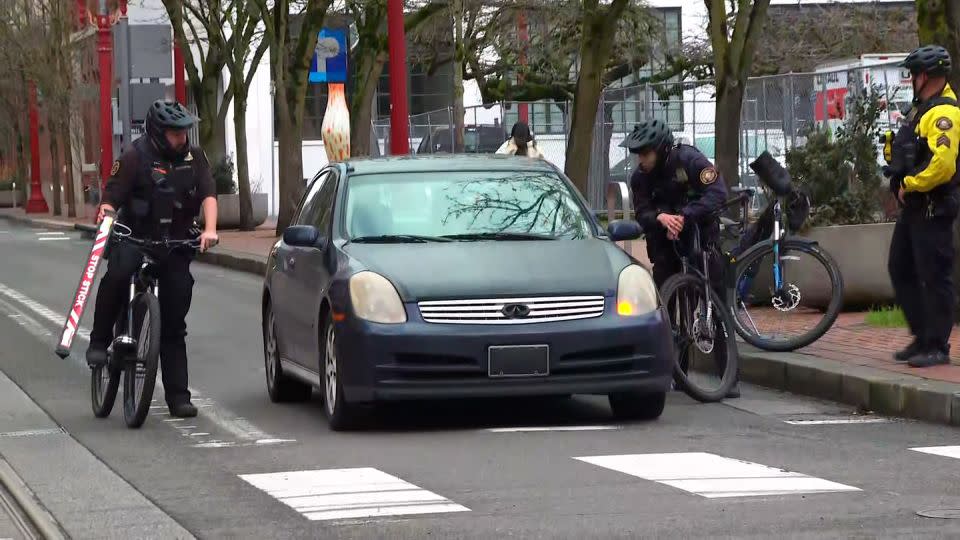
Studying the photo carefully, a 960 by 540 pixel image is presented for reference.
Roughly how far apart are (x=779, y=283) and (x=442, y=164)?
3.00m

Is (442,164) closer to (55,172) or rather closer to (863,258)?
(863,258)

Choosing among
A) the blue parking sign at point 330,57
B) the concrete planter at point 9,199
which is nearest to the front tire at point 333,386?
the blue parking sign at point 330,57

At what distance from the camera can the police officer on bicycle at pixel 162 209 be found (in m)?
11.1

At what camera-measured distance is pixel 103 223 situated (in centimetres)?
1092

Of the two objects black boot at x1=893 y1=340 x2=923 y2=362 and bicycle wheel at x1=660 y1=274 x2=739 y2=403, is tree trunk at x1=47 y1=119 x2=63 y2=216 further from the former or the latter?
black boot at x1=893 y1=340 x2=923 y2=362

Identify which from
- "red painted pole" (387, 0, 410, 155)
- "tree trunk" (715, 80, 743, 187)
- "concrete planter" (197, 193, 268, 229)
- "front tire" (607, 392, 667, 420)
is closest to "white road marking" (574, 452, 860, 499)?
"front tire" (607, 392, 667, 420)

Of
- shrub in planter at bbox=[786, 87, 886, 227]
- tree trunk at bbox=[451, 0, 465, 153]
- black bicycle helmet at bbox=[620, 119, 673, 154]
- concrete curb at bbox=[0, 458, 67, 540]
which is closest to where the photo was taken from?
concrete curb at bbox=[0, 458, 67, 540]

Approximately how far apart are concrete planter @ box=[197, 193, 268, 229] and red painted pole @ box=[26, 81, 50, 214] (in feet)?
86.8

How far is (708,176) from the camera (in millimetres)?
12234

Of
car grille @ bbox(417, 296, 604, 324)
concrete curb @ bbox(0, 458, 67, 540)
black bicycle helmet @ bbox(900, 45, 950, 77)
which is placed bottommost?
concrete curb @ bbox(0, 458, 67, 540)

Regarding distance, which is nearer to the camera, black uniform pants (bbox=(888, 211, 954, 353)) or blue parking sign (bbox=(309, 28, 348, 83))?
black uniform pants (bbox=(888, 211, 954, 353))

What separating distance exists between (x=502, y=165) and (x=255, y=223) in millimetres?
28715

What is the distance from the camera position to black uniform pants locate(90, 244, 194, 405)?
11.1 m

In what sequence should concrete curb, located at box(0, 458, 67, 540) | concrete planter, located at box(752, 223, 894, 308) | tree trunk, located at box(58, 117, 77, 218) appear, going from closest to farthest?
concrete curb, located at box(0, 458, 67, 540) < concrete planter, located at box(752, 223, 894, 308) < tree trunk, located at box(58, 117, 77, 218)
